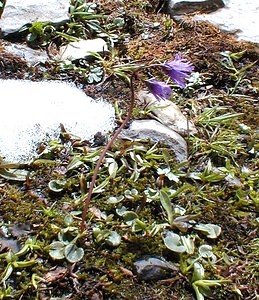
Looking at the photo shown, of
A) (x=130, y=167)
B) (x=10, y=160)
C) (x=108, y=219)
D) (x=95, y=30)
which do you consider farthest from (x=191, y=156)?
(x=95, y=30)

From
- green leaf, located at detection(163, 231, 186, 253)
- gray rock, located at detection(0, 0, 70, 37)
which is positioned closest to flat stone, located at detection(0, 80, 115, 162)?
gray rock, located at detection(0, 0, 70, 37)

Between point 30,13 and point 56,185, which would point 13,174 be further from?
point 30,13

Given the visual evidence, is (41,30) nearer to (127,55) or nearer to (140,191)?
(127,55)

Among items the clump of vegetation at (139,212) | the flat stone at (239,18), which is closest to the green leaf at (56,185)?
the clump of vegetation at (139,212)

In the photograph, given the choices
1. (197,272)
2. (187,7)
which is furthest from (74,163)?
(187,7)

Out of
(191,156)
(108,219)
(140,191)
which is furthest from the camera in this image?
(191,156)

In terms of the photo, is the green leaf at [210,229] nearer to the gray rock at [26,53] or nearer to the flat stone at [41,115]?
the flat stone at [41,115]

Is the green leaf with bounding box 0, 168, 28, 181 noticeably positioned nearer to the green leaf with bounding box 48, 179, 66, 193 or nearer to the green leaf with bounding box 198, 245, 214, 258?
the green leaf with bounding box 48, 179, 66, 193
